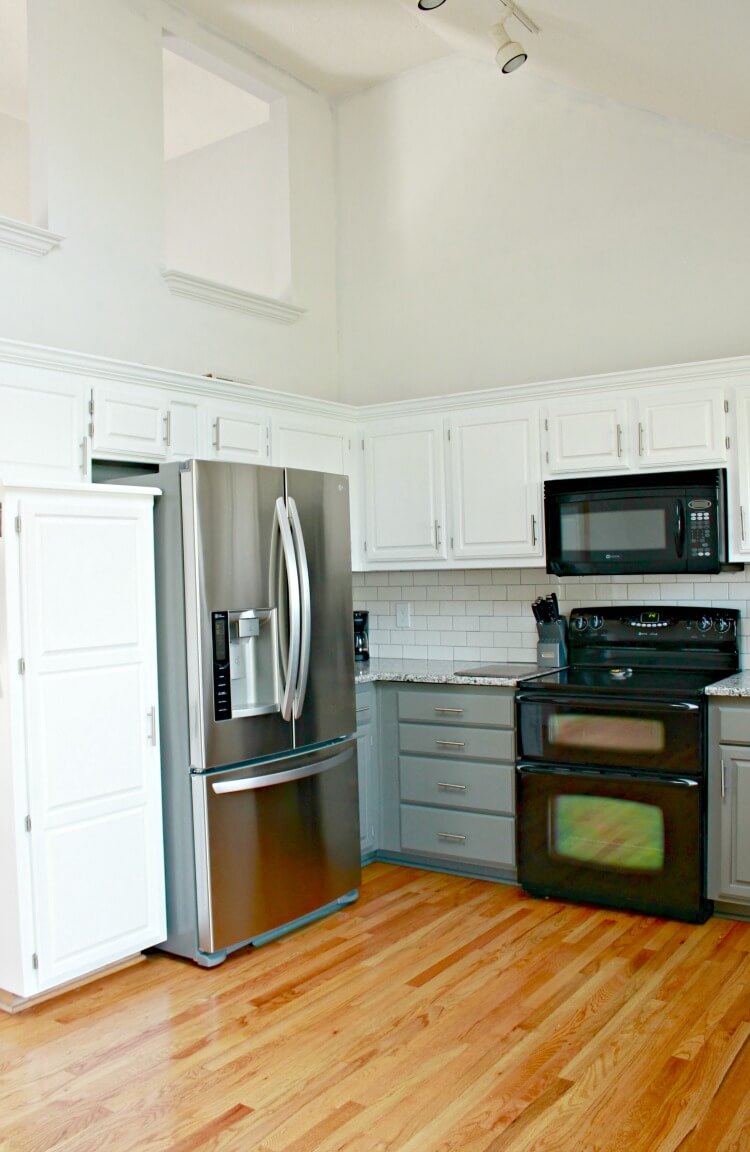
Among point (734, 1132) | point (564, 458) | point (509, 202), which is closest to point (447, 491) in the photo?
point (564, 458)

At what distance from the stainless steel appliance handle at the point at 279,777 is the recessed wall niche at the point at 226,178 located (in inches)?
86.3

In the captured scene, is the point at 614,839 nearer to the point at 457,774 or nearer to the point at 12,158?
the point at 457,774

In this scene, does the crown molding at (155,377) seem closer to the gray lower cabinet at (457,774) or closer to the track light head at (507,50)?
the gray lower cabinet at (457,774)

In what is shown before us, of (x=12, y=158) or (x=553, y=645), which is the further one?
(x=12, y=158)

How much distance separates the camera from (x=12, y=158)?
18.3 ft

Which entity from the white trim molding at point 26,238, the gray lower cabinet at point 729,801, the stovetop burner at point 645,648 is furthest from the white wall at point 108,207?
the gray lower cabinet at point 729,801

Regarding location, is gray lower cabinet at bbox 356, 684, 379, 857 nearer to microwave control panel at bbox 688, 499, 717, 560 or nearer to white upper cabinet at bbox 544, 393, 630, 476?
white upper cabinet at bbox 544, 393, 630, 476

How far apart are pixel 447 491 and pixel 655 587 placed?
39.1 inches

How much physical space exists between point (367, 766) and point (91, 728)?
57.8 inches

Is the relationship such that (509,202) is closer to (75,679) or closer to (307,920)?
(75,679)

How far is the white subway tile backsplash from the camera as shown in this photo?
4.18 metres

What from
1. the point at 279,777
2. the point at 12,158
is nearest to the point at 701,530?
the point at 279,777

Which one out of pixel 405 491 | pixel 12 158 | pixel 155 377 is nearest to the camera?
pixel 155 377

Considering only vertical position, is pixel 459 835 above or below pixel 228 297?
below
